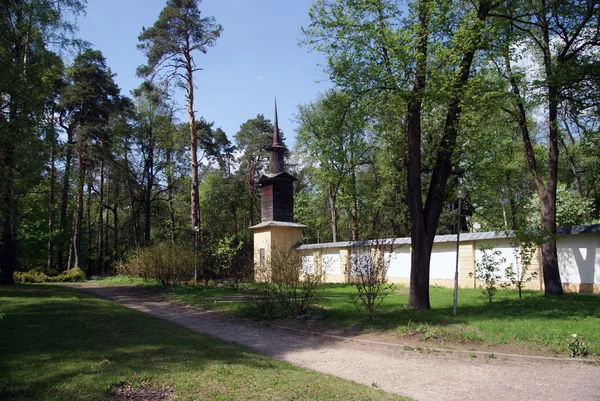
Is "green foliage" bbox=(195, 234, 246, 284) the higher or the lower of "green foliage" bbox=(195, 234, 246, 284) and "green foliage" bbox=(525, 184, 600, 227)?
the lower

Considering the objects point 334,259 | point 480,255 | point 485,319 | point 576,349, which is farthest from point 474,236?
point 576,349

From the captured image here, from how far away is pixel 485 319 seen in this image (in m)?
9.05

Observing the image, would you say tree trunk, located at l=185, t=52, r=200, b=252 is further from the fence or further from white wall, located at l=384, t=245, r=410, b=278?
white wall, located at l=384, t=245, r=410, b=278

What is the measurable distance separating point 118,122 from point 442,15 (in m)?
26.9

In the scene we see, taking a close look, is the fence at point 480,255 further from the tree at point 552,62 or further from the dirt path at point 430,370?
the dirt path at point 430,370

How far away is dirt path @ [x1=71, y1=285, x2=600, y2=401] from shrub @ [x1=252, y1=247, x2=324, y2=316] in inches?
67.5

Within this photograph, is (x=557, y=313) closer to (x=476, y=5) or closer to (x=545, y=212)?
(x=545, y=212)

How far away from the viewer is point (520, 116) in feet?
45.6

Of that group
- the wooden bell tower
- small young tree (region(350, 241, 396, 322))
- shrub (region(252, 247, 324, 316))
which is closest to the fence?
small young tree (region(350, 241, 396, 322))

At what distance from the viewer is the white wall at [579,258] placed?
44.6 ft

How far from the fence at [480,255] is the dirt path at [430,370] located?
282 centimetres

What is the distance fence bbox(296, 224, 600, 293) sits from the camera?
13.5 metres

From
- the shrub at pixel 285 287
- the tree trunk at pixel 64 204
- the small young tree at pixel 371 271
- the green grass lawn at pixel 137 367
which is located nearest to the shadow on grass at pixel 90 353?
the green grass lawn at pixel 137 367

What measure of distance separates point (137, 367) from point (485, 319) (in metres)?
7.36
